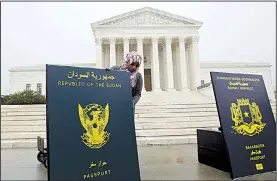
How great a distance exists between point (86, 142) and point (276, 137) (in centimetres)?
313

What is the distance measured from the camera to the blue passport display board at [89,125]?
256cm

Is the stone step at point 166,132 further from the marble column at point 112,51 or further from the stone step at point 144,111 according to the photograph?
the marble column at point 112,51

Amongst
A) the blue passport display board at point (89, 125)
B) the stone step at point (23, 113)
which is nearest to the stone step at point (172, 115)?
the stone step at point (23, 113)

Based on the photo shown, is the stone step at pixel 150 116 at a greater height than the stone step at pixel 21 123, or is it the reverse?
the stone step at pixel 150 116

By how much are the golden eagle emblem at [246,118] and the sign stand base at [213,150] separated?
1.21ft

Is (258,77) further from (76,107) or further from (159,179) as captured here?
(76,107)

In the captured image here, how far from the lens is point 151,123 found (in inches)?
375

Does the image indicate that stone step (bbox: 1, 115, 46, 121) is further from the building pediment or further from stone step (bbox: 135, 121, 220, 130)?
the building pediment

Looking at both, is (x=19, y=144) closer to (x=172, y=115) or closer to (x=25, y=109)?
(x=25, y=109)

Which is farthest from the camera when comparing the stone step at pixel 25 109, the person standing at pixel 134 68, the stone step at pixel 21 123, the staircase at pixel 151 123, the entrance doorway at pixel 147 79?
the entrance doorway at pixel 147 79

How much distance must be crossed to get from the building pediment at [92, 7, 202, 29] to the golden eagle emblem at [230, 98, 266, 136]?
3001 centimetres

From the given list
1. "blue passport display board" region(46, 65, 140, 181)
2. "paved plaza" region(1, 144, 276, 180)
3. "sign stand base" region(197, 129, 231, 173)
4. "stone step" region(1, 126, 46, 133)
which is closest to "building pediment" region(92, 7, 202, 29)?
"stone step" region(1, 126, 46, 133)

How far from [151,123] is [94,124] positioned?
6870mm

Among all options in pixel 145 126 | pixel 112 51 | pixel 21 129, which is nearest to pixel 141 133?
pixel 145 126
